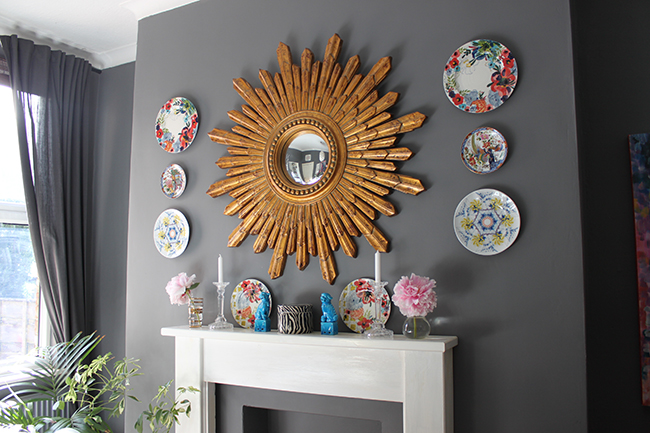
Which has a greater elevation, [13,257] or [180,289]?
[13,257]

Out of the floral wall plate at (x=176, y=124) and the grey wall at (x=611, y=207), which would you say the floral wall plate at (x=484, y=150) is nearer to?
the grey wall at (x=611, y=207)

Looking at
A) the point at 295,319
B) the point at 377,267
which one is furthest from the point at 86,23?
the point at 377,267

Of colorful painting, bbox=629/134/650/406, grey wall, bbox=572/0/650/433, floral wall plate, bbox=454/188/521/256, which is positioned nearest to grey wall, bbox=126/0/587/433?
floral wall plate, bbox=454/188/521/256

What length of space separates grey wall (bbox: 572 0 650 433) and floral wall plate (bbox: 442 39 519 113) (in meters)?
0.35

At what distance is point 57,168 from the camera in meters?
2.99

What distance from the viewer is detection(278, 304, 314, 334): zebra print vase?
2.01m

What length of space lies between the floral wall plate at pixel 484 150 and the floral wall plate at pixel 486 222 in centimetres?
9

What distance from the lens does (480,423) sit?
5.91 ft

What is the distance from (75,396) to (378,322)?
4.29ft

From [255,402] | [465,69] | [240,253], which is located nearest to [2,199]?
[240,253]

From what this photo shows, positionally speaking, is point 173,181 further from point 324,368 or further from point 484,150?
point 484,150

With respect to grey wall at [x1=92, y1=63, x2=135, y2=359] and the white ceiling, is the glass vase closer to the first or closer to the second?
grey wall at [x1=92, y1=63, x2=135, y2=359]

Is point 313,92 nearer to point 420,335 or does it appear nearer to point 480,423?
point 420,335

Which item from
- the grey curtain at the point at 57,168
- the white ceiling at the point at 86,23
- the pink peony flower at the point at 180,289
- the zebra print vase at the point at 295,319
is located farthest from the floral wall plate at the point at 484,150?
the grey curtain at the point at 57,168
